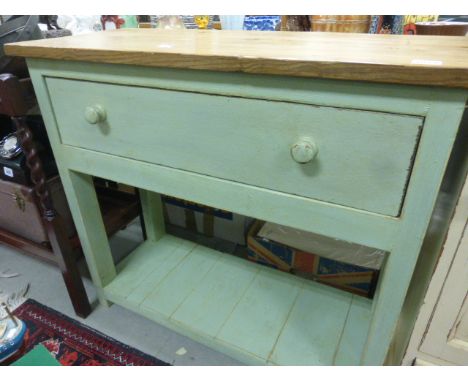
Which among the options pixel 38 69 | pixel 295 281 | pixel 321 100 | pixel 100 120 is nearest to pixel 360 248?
pixel 295 281

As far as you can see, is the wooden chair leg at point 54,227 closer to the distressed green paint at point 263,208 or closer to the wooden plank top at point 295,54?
the distressed green paint at point 263,208

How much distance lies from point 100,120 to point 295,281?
713mm

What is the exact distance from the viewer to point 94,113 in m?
0.65

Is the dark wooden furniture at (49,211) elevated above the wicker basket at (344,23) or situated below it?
below

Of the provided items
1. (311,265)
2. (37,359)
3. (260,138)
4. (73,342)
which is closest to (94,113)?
(260,138)

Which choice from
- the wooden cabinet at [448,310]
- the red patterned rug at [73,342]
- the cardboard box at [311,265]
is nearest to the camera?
Result: the wooden cabinet at [448,310]

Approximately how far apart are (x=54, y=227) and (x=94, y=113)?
14.8 inches

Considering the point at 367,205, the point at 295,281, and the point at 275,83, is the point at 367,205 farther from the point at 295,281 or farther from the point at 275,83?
the point at 295,281

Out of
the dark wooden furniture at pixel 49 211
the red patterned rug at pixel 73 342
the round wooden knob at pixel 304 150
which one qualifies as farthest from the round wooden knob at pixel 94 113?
the red patterned rug at pixel 73 342

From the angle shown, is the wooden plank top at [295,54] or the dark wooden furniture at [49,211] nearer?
the wooden plank top at [295,54]

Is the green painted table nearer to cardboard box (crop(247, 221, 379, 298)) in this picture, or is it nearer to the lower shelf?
the lower shelf

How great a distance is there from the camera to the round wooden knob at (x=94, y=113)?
0.65m

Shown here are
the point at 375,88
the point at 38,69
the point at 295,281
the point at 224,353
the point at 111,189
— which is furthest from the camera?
the point at 111,189

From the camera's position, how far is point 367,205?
0.51 meters
